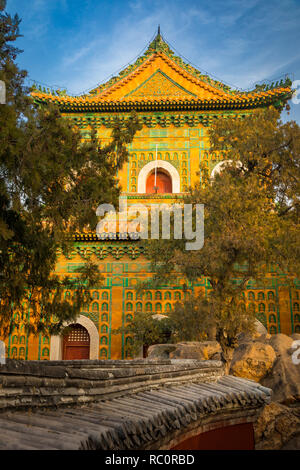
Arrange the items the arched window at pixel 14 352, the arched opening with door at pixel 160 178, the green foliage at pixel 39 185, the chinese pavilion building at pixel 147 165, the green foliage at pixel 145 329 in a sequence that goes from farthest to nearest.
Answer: the arched opening with door at pixel 160 178, the chinese pavilion building at pixel 147 165, the arched window at pixel 14 352, the green foliage at pixel 145 329, the green foliage at pixel 39 185

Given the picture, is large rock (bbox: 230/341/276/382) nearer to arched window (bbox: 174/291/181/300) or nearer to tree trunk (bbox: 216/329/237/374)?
tree trunk (bbox: 216/329/237/374)

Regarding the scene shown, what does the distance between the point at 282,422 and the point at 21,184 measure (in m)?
7.31

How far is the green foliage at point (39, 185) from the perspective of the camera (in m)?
4.63

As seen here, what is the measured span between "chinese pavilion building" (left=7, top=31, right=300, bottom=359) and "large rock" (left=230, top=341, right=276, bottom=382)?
252 cm

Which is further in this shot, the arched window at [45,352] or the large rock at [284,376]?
the arched window at [45,352]

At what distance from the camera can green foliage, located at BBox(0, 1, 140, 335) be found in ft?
15.2

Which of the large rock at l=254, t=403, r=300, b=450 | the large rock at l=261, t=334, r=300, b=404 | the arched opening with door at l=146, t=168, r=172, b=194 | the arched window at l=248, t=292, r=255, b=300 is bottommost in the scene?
the large rock at l=254, t=403, r=300, b=450

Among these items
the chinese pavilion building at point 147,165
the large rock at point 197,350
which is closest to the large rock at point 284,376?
the large rock at point 197,350

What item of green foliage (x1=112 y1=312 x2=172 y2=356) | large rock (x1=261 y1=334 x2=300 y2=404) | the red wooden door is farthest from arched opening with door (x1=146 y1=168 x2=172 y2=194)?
large rock (x1=261 y1=334 x2=300 y2=404)

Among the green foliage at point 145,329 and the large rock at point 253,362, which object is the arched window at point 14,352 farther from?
the large rock at point 253,362

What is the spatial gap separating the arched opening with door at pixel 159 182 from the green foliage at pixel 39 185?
8.85m

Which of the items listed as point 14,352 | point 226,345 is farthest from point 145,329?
point 14,352

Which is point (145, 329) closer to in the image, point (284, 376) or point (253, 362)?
point (253, 362)

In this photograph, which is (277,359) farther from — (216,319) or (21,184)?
(21,184)
